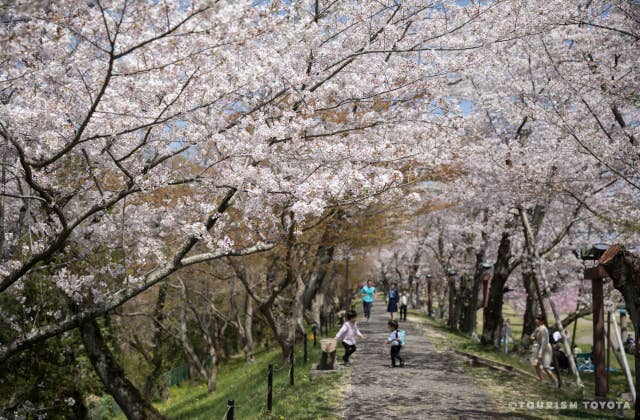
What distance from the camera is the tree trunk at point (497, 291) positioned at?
17688 mm

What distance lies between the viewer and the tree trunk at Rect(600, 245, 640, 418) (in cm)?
760

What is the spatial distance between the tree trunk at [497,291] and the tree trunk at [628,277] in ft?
30.8

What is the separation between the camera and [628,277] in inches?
315

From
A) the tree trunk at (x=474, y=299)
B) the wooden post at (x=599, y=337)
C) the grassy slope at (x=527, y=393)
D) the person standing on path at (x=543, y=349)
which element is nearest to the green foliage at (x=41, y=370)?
the grassy slope at (x=527, y=393)

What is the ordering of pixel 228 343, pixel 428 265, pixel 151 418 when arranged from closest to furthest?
pixel 151 418 < pixel 228 343 < pixel 428 265

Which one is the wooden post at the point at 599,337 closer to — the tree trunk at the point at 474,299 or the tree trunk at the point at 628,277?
the tree trunk at the point at 628,277

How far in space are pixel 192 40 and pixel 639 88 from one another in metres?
8.37

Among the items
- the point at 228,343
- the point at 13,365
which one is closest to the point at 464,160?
the point at 13,365

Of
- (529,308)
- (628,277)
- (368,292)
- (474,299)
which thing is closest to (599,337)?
(628,277)

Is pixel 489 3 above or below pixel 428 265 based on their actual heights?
above

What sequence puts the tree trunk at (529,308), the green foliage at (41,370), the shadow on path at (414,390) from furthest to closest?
the tree trunk at (529,308), the green foliage at (41,370), the shadow on path at (414,390)

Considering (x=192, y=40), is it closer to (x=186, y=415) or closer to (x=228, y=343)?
(x=186, y=415)

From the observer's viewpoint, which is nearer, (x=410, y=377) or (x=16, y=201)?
(x=16, y=201)

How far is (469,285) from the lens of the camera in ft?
99.2
